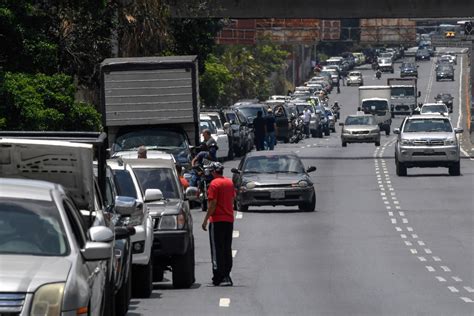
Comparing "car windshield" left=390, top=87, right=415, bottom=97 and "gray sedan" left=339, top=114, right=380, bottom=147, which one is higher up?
"gray sedan" left=339, top=114, right=380, bottom=147

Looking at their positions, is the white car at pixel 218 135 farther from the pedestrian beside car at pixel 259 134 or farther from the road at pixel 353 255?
the road at pixel 353 255

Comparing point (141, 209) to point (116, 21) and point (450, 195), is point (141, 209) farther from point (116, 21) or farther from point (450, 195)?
point (116, 21)

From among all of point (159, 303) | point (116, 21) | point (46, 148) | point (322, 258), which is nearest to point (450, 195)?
point (116, 21)

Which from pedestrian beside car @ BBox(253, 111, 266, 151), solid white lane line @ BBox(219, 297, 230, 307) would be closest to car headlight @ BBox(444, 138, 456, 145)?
pedestrian beside car @ BBox(253, 111, 266, 151)

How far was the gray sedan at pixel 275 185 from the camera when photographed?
37281 mm

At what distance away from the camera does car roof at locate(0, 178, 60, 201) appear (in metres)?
13.1

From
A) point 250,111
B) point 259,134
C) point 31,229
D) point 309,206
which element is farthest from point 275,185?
point 250,111

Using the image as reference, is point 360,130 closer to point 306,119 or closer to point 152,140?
point 306,119

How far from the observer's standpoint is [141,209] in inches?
785

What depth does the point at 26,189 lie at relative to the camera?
13.3 m

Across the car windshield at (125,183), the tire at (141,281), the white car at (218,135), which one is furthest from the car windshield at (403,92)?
the tire at (141,281)

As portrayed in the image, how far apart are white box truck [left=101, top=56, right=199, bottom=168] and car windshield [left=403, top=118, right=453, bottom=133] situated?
11435mm

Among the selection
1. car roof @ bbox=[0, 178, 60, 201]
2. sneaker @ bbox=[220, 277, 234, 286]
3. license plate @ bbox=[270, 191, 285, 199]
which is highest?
car roof @ bbox=[0, 178, 60, 201]

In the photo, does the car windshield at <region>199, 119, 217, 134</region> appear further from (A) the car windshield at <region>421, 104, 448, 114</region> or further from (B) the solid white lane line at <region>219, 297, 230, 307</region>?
(A) the car windshield at <region>421, 104, 448, 114</region>
